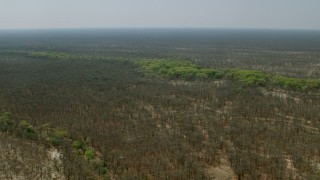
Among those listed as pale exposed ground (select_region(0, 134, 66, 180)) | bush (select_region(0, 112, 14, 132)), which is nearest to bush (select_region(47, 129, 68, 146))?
pale exposed ground (select_region(0, 134, 66, 180))

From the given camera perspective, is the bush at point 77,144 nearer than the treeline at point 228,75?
Yes

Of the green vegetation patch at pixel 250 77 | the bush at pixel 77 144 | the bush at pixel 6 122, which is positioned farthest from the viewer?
the green vegetation patch at pixel 250 77

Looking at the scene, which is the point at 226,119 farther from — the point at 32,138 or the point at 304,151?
the point at 32,138

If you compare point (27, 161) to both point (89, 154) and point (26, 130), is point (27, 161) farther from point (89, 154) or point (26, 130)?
point (26, 130)

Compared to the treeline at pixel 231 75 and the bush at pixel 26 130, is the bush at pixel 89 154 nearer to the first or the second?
the bush at pixel 26 130

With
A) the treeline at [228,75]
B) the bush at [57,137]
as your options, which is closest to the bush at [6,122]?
the bush at [57,137]

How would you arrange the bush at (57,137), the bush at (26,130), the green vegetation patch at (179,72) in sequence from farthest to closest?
the green vegetation patch at (179,72), the bush at (26,130), the bush at (57,137)

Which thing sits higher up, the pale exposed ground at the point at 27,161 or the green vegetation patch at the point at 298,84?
the green vegetation patch at the point at 298,84

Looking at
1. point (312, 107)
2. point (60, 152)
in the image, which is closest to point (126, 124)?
point (60, 152)
